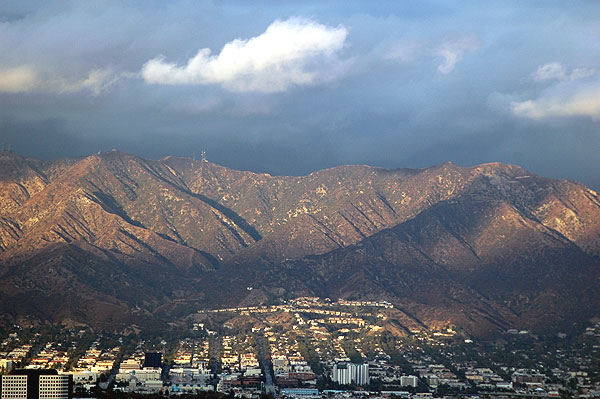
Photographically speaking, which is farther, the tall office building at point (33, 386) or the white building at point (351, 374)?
the white building at point (351, 374)

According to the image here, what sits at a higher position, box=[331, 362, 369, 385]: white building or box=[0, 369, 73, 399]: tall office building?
box=[331, 362, 369, 385]: white building

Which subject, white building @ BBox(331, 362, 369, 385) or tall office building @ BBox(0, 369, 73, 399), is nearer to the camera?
tall office building @ BBox(0, 369, 73, 399)

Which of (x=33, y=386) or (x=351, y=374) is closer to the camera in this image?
(x=33, y=386)

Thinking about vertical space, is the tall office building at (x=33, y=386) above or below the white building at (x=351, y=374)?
below

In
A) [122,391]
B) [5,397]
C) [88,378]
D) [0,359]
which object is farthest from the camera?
[0,359]

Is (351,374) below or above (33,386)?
above

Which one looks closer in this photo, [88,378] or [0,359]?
[88,378]

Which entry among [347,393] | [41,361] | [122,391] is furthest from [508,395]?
[41,361]

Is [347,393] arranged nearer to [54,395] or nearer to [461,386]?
[461,386]
